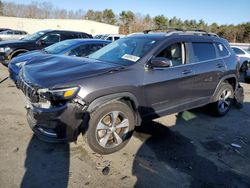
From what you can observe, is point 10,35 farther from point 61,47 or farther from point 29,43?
point 61,47

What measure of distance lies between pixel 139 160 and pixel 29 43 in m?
8.42

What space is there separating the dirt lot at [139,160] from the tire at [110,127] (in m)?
Result: 0.16

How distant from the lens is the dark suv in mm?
3541

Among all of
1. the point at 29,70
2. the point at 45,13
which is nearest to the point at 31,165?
the point at 29,70

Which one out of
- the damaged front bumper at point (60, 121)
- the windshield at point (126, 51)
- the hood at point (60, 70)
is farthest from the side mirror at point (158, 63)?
the damaged front bumper at point (60, 121)

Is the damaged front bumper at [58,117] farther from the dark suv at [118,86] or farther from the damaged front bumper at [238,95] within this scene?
the damaged front bumper at [238,95]

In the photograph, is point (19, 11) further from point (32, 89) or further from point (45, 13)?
point (32, 89)

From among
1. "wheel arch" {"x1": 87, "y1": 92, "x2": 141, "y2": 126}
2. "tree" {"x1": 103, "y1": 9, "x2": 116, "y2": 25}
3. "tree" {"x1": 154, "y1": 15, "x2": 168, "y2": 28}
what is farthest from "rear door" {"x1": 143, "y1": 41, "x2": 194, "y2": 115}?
"tree" {"x1": 103, "y1": 9, "x2": 116, "y2": 25}

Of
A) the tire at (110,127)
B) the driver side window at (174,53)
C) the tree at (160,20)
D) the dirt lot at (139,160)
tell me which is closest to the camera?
the dirt lot at (139,160)

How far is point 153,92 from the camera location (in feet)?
14.3

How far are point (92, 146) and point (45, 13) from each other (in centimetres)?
7572

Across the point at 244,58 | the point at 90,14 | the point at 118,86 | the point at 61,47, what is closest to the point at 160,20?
the point at 90,14

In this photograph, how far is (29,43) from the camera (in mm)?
10609

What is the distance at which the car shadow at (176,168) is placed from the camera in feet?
11.2
